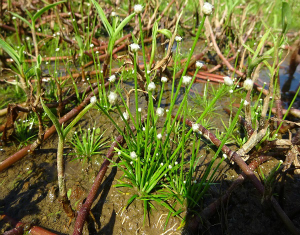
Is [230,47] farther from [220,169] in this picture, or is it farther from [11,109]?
[11,109]

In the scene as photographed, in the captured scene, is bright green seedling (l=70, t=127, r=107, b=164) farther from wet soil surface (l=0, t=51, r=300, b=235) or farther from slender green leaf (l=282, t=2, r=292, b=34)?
slender green leaf (l=282, t=2, r=292, b=34)

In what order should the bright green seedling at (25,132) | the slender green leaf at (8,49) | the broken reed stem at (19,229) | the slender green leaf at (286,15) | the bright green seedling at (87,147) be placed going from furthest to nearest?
the bright green seedling at (25,132) < the bright green seedling at (87,147) < the slender green leaf at (8,49) < the slender green leaf at (286,15) < the broken reed stem at (19,229)

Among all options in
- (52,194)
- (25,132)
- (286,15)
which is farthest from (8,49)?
(286,15)

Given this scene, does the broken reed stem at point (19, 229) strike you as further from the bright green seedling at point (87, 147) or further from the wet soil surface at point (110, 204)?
the bright green seedling at point (87, 147)

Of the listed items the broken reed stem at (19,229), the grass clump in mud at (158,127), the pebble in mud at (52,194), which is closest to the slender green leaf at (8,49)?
the grass clump in mud at (158,127)

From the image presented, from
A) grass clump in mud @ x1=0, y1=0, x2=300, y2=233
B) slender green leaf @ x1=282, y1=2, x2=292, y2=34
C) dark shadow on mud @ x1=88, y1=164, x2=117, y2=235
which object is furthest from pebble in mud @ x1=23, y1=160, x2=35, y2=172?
slender green leaf @ x1=282, y1=2, x2=292, y2=34

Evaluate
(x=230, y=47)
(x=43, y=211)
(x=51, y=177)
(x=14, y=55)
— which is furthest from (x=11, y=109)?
(x=230, y=47)

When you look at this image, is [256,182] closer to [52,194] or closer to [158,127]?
[158,127]

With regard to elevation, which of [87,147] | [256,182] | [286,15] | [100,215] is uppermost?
[286,15]
